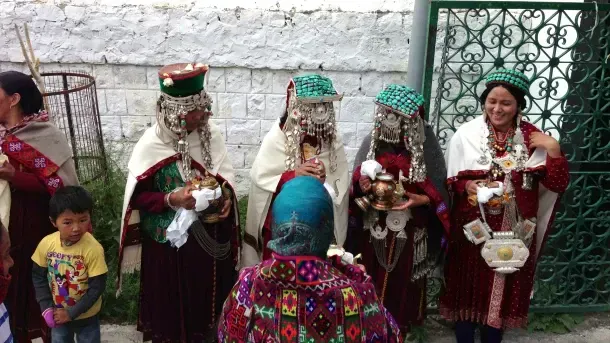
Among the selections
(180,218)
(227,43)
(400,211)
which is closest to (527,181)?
(400,211)

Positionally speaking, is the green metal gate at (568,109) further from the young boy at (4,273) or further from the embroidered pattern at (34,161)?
the young boy at (4,273)

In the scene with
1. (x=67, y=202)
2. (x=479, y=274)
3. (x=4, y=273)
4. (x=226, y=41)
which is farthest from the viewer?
(x=226, y=41)

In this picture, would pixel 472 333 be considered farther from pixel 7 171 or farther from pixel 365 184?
pixel 7 171

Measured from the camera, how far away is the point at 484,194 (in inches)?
142

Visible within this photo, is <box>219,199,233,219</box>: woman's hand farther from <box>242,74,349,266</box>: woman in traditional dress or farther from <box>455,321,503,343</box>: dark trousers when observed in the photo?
<box>455,321,503,343</box>: dark trousers

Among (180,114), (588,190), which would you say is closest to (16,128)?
(180,114)

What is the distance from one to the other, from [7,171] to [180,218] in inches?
41.1

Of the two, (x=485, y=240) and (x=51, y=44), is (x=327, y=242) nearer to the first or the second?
(x=485, y=240)

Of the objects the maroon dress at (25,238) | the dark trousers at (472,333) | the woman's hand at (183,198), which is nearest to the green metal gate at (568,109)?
the dark trousers at (472,333)

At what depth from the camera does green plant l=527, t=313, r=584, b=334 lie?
15.9 feet

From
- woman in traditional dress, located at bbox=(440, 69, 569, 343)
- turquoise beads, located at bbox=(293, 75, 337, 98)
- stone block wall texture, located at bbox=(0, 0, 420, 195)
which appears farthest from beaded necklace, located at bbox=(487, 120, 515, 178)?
stone block wall texture, located at bbox=(0, 0, 420, 195)

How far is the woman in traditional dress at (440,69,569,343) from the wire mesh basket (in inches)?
133

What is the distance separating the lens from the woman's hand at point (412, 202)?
369 cm

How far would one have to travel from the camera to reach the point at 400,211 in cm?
382
